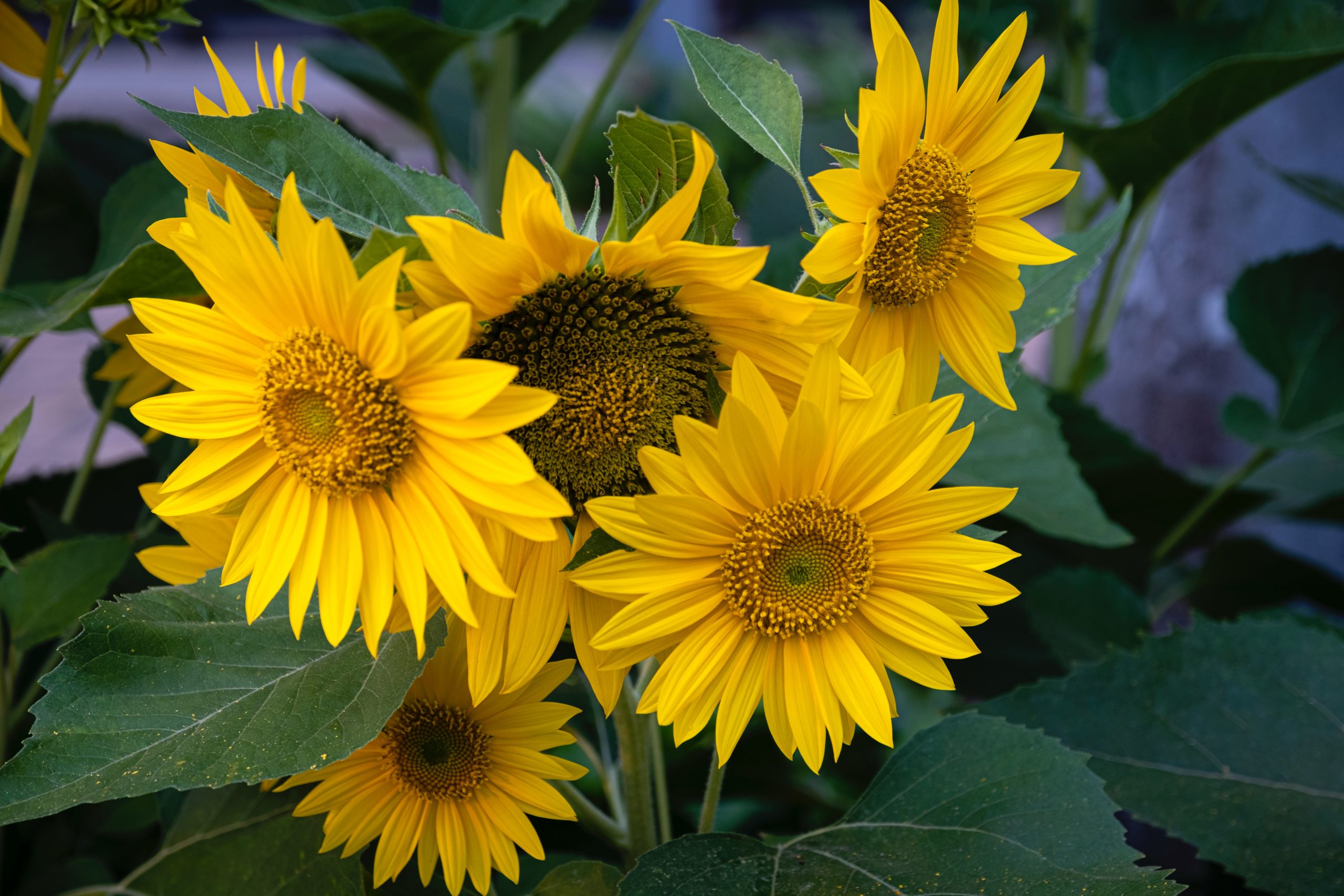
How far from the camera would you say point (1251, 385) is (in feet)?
3.55

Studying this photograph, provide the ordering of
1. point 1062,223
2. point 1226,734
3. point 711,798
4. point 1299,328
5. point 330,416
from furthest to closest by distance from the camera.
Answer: point 1062,223 < point 1299,328 < point 1226,734 < point 711,798 < point 330,416

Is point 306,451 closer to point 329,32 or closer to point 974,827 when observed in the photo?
point 974,827

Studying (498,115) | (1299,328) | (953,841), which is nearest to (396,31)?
(498,115)

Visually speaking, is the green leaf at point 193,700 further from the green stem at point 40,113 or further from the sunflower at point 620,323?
the green stem at point 40,113

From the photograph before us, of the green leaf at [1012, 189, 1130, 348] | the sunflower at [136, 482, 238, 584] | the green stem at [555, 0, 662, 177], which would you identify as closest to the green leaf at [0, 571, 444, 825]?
the sunflower at [136, 482, 238, 584]

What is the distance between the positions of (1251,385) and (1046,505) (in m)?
0.74

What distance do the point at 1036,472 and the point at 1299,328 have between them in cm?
38

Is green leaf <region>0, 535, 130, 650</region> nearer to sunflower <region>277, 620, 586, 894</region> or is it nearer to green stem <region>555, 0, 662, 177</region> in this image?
sunflower <region>277, 620, 586, 894</region>

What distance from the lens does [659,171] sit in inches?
10.2

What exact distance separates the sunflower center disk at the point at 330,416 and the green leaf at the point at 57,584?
209mm

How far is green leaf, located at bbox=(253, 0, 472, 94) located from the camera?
536 mm

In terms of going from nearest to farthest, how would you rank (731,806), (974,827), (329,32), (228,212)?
(228,212)
(974,827)
(731,806)
(329,32)

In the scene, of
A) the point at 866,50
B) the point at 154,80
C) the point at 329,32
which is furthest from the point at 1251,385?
the point at 154,80

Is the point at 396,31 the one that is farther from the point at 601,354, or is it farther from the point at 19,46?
the point at 601,354
